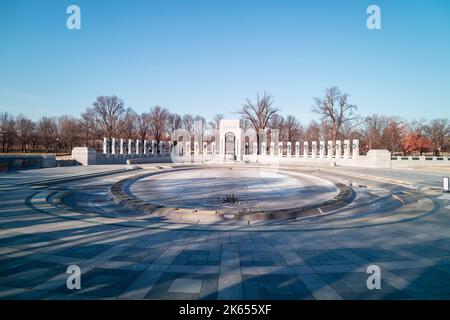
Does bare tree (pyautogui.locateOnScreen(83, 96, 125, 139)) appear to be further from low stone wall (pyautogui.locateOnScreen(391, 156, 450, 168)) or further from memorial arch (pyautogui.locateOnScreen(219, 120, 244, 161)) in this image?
low stone wall (pyautogui.locateOnScreen(391, 156, 450, 168))

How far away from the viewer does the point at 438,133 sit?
67.4m

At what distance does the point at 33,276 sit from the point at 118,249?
179 cm

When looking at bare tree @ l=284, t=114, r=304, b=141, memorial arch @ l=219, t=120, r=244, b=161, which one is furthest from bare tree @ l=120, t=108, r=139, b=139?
bare tree @ l=284, t=114, r=304, b=141

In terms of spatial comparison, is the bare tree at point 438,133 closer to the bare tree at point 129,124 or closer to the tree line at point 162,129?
the tree line at point 162,129

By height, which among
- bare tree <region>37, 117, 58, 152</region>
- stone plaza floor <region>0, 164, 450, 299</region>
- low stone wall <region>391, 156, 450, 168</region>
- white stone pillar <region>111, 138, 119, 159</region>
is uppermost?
bare tree <region>37, 117, 58, 152</region>

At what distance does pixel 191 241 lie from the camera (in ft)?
22.4

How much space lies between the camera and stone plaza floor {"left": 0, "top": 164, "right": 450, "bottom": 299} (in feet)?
13.9

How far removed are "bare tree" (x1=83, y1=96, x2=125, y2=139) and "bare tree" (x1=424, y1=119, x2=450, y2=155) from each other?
85350 mm

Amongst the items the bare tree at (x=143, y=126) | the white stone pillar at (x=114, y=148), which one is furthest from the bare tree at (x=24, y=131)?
the white stone pillar at (x=114, y=148)

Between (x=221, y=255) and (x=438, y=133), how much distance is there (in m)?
88.4

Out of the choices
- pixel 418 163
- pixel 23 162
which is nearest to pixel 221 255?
pixel 23 162

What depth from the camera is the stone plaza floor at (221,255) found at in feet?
13.9
